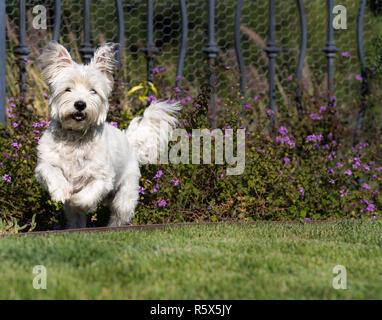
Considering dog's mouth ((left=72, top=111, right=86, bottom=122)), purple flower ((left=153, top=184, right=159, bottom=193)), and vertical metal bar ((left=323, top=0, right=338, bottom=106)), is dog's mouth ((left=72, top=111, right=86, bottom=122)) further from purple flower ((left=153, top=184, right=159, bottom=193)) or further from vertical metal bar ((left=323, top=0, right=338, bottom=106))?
vertical metal bar ((left=323, top=0, right=338, bottom=106))

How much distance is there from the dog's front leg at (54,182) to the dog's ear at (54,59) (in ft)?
2.13

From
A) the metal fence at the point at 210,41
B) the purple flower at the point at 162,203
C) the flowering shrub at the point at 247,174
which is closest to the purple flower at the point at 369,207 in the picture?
the flowering shrub at the point at 247,174

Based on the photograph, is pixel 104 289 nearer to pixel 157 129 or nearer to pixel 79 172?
pixel 79 172

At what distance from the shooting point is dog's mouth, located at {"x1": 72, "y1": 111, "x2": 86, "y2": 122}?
4.44 metres

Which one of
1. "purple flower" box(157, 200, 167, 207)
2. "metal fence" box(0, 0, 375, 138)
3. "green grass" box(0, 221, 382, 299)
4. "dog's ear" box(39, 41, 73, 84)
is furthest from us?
"metal fence" box(0, 0, 375, 138)

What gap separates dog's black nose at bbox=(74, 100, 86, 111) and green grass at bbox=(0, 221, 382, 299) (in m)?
0.88

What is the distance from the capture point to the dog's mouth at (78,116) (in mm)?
4445

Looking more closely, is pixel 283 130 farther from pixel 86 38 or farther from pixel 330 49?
pixel 86 38

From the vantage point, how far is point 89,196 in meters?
4.54

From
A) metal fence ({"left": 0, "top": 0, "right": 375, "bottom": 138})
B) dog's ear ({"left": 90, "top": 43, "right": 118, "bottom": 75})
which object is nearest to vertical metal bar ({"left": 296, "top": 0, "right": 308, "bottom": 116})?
metal fence ({"left": 0, "top": 0, "right": 375, "bottom": 138})

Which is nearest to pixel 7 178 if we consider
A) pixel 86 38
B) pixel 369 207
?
pixel 86 38

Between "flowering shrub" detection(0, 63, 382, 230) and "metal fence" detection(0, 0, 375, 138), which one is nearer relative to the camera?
"flowering shrub" detection(0, 63, 382, 230)

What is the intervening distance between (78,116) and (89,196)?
1.91 ft
